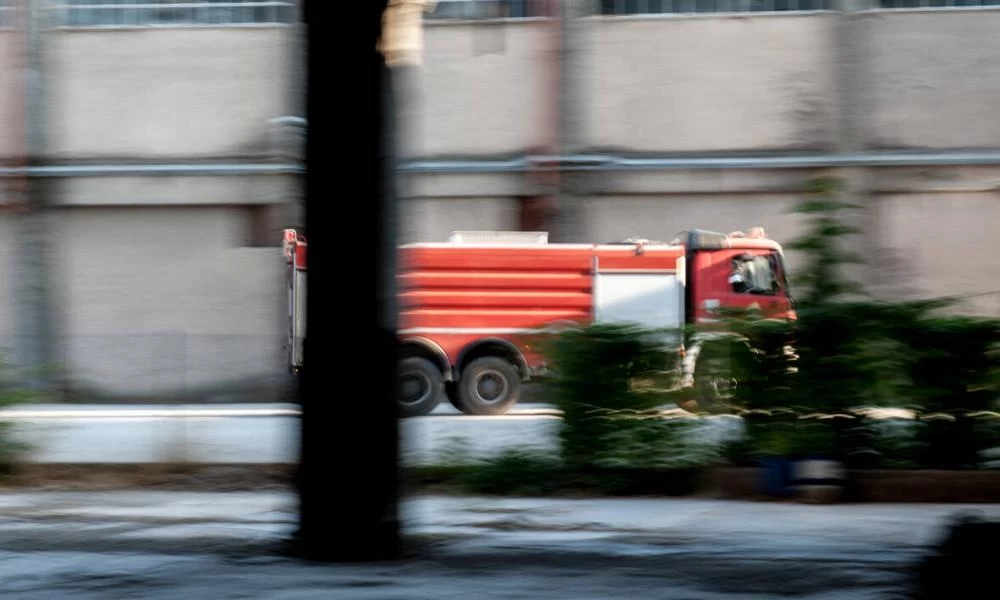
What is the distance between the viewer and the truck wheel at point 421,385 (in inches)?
777

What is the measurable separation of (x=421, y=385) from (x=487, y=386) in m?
0.92

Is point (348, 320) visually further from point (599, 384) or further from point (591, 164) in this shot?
point (591, 164)

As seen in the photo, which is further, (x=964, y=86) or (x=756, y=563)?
(x=964, y=86)

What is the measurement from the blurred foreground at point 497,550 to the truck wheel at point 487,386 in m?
8.34

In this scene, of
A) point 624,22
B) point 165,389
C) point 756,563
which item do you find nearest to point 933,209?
point 624,22

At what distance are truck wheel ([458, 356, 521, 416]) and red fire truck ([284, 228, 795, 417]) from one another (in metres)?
0.01

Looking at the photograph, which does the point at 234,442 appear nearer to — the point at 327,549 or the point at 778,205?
the point at 327,549

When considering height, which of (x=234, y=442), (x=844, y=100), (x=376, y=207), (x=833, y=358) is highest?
(x=844, y=100)

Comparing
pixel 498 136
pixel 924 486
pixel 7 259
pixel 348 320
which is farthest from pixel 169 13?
pixel 348 320

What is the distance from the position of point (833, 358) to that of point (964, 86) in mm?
14353

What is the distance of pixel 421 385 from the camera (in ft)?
65.0

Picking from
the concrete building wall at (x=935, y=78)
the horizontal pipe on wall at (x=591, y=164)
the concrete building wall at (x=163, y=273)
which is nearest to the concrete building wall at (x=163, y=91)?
the horizontal pipe on wall at (x=591, y=164)

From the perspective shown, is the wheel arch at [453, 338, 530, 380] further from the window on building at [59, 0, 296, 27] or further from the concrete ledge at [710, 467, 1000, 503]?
the concrete ledge at [710, 467, 1000, 503]

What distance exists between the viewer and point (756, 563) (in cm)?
755
